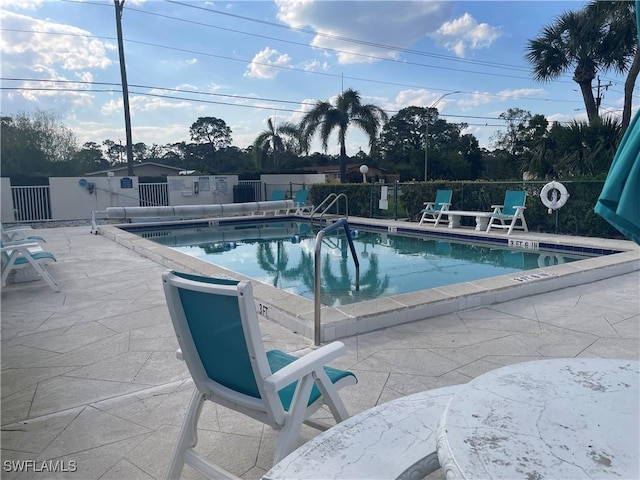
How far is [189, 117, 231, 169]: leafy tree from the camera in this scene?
44.8 meters

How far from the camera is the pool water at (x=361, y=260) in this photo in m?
5.78

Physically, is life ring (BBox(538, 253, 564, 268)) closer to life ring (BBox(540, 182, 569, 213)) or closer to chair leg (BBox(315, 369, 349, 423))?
life ring (BBox(540, 182, 569, 213))

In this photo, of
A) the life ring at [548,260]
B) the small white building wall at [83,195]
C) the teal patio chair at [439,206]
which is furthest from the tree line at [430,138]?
the small white building wall at [83,195]

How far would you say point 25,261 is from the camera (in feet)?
16.3

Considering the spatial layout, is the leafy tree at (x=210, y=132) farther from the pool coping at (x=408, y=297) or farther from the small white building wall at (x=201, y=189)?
the pool coping at (x=408, y=297)

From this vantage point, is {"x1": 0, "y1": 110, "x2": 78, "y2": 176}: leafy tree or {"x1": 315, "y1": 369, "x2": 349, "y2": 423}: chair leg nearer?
{"x1": 315, "y1": 369, "x2": 349, "y2": 423}: chair leg

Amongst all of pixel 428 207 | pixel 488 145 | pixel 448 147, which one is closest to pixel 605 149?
pixel 428 207

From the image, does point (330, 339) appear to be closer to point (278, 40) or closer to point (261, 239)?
point (261, 239)

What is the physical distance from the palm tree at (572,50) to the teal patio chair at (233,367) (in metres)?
15.1

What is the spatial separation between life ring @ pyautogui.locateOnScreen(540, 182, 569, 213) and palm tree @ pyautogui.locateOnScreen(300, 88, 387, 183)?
13.2 m

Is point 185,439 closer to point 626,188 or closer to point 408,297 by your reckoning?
point 626,188

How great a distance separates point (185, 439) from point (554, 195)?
342 inches

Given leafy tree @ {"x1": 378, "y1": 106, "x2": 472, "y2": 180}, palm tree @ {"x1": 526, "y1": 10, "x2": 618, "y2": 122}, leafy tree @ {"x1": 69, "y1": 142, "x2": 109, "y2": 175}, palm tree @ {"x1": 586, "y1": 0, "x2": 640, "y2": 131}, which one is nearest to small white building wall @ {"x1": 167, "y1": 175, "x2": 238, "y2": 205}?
palm tree @ {"x1": 526, "y1": 10, "x2": 618, "y2": 122}

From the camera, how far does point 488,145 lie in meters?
40.8
